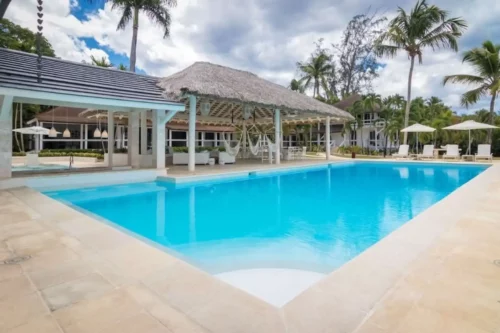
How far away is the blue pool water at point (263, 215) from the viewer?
367 cm

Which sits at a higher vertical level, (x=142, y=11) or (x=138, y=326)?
(x=142, y=11)

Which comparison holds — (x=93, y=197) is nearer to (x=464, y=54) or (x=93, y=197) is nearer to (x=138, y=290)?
(x=138, y=290)

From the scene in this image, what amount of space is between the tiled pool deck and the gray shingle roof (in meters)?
5.32

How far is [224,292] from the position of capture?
2.00 metres

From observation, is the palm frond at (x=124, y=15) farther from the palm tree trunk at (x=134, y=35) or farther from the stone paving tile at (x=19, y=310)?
the stone paving tile at (x=19, y=310)

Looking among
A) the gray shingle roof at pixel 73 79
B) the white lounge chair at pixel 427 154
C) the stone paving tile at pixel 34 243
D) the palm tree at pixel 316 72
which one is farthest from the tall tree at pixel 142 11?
the stone paving tile at pixel 34 243

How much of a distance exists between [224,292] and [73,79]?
27.5 feet

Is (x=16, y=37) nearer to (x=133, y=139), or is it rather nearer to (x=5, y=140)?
(x=133, y=139)

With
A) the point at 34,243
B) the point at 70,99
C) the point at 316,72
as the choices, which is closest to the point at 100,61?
the point at 316,72

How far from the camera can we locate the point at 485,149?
14.7 m

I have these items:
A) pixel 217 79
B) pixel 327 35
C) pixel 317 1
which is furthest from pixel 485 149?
pixel 327 35

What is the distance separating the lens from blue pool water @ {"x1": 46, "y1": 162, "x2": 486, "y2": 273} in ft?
12.0

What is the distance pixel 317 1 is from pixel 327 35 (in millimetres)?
23441

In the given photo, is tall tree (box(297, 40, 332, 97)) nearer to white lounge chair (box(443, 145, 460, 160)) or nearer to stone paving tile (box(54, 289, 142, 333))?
white lounge chair (box(443, 145, 460, 160))
